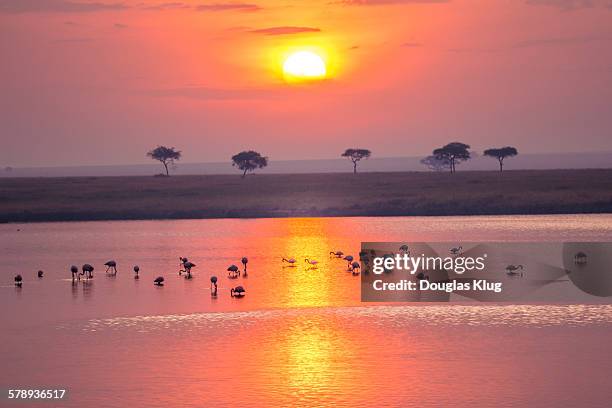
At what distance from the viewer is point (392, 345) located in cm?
2394

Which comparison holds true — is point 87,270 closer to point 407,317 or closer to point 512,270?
point 407,317

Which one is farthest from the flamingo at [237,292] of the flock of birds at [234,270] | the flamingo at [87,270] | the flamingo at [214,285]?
the flamingo at [87,270]

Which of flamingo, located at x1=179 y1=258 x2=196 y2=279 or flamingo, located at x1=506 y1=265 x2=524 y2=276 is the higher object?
flamingo, located at x1=179 y1=258 x2=196 y2=279

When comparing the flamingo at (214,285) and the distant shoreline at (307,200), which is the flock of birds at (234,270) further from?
the distant shoreline at (307,200)

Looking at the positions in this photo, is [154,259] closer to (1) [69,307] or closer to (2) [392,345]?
(1) [69,307]

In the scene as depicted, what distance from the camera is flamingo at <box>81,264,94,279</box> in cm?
3884

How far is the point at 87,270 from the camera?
38844mm

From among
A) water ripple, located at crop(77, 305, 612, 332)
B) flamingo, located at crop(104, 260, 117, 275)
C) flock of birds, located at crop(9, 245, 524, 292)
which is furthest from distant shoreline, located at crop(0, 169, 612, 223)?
water ripple, located at crop(77, 305, 612, 332)

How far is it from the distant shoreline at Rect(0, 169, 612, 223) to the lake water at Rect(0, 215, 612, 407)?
3830cm

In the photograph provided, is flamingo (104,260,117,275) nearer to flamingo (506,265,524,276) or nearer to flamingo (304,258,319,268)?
flamingo (304,258,319,268)

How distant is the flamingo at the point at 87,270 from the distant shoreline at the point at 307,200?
134 ft

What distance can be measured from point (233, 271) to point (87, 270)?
5484mm

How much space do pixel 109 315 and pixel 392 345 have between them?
30.8ft

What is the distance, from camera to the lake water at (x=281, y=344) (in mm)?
19344
